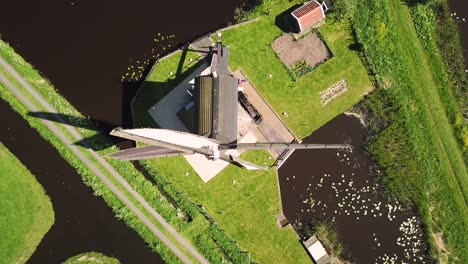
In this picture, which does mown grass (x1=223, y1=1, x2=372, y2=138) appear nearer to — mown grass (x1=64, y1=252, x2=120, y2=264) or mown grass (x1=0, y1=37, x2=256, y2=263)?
mown grass (x1=0, y1=37, x2=256, y2=263)

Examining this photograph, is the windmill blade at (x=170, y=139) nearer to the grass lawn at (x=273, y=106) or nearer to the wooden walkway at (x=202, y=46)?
the grass lawn at (x=273, y=106)

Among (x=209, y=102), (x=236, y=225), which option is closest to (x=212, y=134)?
(x=209, y=102)

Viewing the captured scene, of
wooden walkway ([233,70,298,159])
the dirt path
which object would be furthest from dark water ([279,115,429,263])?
the dirt path

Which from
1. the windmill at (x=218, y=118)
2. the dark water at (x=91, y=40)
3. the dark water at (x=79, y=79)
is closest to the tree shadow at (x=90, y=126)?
the dark water at (x=79, y=79)

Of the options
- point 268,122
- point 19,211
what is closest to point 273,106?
point 268,122

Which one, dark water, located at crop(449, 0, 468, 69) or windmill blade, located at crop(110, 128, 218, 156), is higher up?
windmill blade, located at crop(110, 128, 218, 156)

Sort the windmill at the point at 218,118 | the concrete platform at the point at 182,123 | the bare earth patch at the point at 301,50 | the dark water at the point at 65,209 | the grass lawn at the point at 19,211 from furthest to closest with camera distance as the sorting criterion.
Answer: the bare earth patch at the point at 301,50 → the concrete platform at the point at 182,123 → the dark water at the point at 65,209 → the grass lawn at the point at 19,211 → the windmill at the point at 218,118

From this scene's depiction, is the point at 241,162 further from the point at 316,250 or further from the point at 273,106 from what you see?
the point at 316,250
